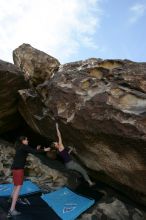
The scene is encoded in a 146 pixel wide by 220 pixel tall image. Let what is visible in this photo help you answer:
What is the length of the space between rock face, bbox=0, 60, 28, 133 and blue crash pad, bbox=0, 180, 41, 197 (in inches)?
145

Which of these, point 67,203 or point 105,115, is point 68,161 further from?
point 105,115

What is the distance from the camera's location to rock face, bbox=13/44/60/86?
14.4 metres

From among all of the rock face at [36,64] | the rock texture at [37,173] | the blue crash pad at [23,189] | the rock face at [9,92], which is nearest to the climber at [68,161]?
the rock texture at [37,173]

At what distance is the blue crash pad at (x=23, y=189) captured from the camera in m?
11.1

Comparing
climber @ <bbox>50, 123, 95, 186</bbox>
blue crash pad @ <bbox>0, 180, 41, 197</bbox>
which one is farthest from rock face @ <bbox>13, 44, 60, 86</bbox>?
blue crash pad @ <bbox>0, 180, 41, 197</bbox>

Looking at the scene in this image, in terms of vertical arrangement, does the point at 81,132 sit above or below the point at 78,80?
below

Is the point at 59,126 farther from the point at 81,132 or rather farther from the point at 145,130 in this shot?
the point at 145,130

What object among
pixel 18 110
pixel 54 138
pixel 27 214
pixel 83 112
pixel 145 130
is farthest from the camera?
pixel 18 110

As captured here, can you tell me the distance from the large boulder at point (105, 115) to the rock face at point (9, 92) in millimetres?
1612

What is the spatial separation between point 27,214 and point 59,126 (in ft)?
10.8

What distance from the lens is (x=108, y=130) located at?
9.84 metres

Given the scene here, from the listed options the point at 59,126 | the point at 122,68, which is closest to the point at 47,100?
the point at 59,126

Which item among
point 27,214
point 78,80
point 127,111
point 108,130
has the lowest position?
point 27,214

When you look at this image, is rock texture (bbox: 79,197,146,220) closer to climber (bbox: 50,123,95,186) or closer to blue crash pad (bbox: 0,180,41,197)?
climber (bbox: 50,123,95,186)
